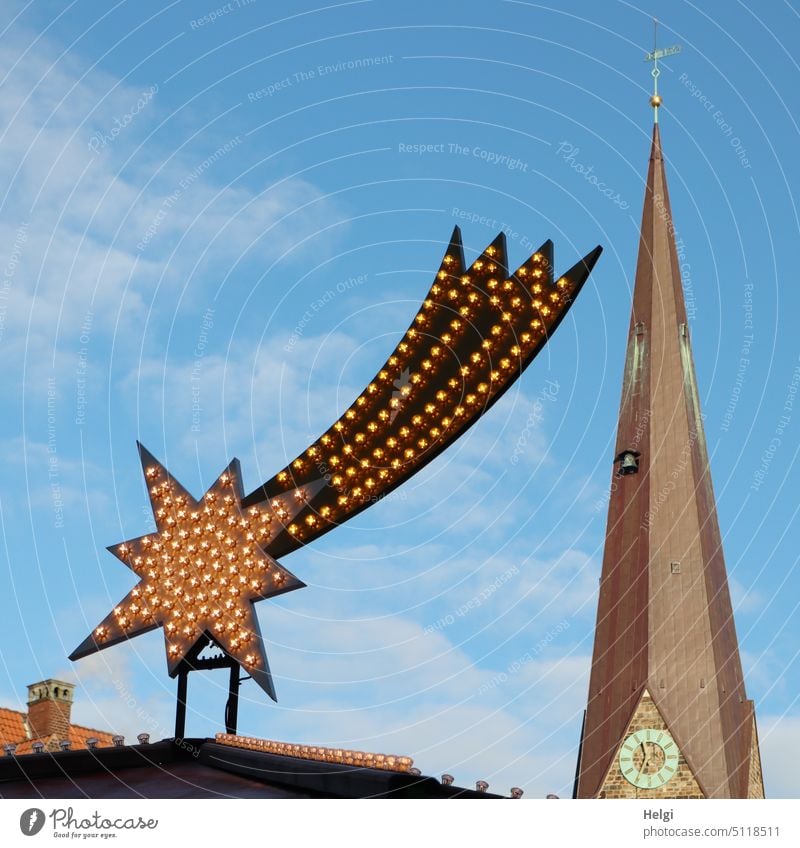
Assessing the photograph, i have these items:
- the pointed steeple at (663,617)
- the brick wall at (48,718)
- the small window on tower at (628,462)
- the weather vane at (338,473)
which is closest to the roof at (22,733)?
the brick wall at (48,718)

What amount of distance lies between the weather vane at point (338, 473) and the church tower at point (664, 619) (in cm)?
3583

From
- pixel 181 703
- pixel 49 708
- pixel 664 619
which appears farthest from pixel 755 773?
pixel 181 703

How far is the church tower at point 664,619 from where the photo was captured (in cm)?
6488

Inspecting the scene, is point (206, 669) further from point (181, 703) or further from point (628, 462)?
point (628, 462)

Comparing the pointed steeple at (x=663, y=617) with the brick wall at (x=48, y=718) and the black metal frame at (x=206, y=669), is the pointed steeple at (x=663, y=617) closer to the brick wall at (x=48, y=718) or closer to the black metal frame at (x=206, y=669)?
the brick wall at (x=48, y=718)

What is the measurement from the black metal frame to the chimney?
2412 cm

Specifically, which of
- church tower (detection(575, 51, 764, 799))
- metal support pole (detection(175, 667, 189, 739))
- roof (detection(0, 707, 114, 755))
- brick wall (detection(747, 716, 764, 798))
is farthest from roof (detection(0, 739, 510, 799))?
brick wall (detection(747, 716, 764, 798))

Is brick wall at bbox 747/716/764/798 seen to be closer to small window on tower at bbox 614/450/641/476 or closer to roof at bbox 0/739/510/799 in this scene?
small window on tower at bbox 614/450/641/476

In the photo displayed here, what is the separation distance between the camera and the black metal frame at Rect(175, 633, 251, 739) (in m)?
30.0

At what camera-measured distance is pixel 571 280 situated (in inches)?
1252

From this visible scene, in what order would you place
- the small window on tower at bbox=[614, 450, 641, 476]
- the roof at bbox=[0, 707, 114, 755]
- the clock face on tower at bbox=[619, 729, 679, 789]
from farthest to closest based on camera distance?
the small window on tower at bbox=[614, 450, 641, 476], the clock face on tower at bbox=[619, 729, 679, 789], the roof at bbox=[0, 707, 114, 755]

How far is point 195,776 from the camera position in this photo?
2795 centimetres

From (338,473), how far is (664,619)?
37478mm
